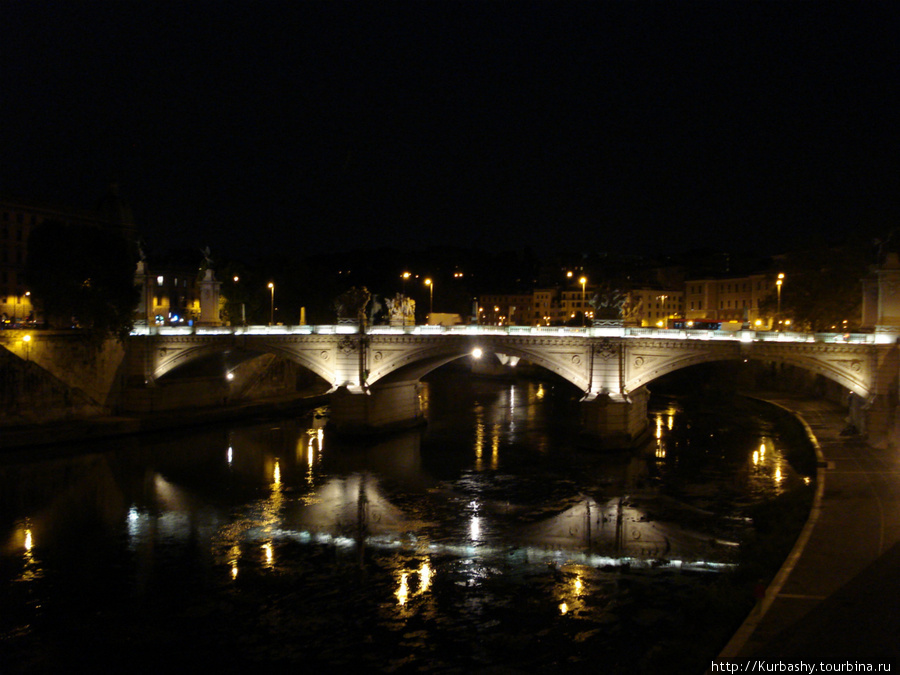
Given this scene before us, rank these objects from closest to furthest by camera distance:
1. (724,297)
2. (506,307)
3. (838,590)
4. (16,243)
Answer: (838,590) < (16,243) < (724,297) < (506,307)

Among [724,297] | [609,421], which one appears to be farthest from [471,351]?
[724,297]

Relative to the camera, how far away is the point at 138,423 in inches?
1522

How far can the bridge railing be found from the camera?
29203 millimetres

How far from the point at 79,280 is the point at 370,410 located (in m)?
17.3

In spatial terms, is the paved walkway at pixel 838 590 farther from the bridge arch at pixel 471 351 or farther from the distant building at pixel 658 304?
the distant building at pixel 658 304

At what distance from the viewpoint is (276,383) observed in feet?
170

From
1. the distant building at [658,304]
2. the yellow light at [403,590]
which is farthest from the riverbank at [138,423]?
the distant building at [658,304]

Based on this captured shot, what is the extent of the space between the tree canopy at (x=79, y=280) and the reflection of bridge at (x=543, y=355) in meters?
2.47

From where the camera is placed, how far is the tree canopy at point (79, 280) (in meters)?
40.0

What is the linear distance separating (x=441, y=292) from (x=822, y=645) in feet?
255

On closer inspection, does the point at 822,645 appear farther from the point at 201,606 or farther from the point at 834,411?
the point at 834,411

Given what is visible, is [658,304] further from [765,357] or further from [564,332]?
[765,357]

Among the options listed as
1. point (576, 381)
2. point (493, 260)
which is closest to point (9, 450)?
point (576, 381)

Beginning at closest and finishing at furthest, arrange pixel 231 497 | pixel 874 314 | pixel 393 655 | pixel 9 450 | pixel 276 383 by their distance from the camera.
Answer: pixel 393 655 → pixel 231 497 → pixel 874 314 → pixel 9 450 → pixel 276 383
